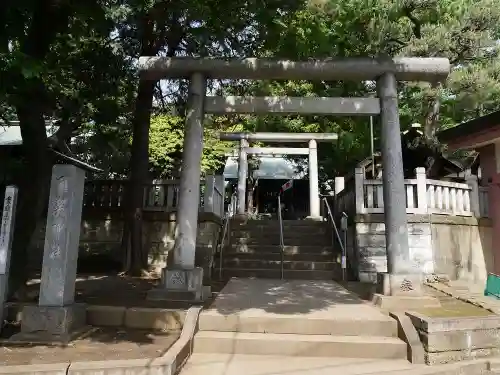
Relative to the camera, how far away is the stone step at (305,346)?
505cm

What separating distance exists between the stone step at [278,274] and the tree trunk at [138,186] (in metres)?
1.92

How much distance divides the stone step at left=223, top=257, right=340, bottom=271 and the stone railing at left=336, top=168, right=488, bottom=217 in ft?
5.01

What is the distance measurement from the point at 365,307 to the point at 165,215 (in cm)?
566

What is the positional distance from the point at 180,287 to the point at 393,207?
366 cm

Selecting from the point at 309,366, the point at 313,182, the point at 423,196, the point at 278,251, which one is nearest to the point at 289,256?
the point at 278,251

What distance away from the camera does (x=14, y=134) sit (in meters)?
13.6

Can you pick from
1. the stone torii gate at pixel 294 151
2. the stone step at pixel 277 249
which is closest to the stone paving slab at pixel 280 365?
the stone step at pixel 277 249

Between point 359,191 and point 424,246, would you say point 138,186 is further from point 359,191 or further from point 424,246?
point 424,246

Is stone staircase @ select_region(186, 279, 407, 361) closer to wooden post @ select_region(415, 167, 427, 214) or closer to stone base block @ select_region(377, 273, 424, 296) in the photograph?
stone base block @ select_region(377, 273, 424, 296)

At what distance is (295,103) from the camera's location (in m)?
7.23

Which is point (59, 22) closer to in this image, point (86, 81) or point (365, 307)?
point (86, 81)

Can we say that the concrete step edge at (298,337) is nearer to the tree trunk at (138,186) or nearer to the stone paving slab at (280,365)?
the stone paving slab at (280,365)

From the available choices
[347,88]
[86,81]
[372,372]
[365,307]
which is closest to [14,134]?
[86,81]

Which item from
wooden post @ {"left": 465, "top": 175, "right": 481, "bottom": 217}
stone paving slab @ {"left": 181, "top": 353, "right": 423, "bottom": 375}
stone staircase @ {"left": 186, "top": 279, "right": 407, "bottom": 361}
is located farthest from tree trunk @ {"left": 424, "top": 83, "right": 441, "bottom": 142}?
stone paving slab @ {"left": 181, "top": 353, "right": 423, "bottom": 375}
